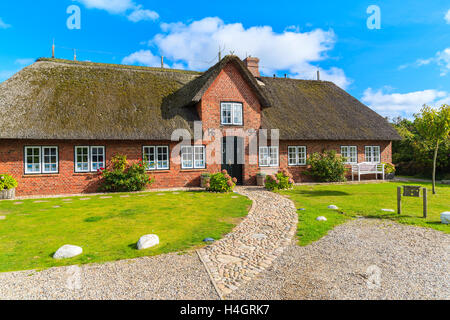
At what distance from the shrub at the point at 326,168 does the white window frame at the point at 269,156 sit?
2.25 meters

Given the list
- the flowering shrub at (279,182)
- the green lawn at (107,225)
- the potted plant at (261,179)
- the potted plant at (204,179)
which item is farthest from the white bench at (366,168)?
the green lawn at (107,225)

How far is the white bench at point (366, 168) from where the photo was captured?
60.3 ft

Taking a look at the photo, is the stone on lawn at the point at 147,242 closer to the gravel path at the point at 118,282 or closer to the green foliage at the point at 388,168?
the gravel path at the point at 118,282

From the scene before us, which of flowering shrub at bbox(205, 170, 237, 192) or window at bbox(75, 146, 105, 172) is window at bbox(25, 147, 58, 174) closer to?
window at bbox(75, 146, 105, 172)

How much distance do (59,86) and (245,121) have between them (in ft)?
34.0

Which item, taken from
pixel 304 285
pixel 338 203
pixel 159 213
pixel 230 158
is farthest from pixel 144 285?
pixel 230 158

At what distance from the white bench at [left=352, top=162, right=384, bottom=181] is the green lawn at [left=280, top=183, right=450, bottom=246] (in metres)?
5.43

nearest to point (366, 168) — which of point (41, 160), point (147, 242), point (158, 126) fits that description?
point (158, 126)

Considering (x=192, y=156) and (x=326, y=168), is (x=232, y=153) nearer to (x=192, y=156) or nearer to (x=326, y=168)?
(x=192, y=156)

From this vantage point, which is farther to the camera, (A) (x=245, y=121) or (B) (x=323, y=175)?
(B) (x=323, y=175)

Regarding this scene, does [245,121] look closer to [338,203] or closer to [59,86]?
[338,203]

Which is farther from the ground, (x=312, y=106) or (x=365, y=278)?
(x=312, y=106)

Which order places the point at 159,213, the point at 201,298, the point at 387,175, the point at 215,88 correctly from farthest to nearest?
the point at 387,175, the point at 215,88, the point at 159,213, the point at 201,298

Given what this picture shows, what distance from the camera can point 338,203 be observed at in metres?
10.6
